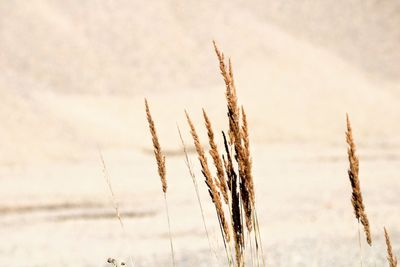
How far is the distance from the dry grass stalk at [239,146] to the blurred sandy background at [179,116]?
108 inches

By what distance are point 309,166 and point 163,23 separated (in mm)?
24498

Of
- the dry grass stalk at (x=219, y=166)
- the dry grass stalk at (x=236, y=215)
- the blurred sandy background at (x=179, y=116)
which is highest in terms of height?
the blurred sandy background at (x=179, y=116)

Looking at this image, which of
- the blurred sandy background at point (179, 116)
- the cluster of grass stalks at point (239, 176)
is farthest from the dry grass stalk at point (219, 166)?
the blurred sandy background at point (179, 116)

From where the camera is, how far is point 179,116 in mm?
31703

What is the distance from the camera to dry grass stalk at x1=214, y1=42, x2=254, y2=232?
2221 mm

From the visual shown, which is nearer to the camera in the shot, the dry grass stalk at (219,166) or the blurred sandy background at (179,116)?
the dry grass stalk at (219,166)

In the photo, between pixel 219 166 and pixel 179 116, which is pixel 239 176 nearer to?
pixel 219 166

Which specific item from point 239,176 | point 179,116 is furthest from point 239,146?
point 179,116

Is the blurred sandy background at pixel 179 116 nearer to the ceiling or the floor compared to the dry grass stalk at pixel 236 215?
nearer to the ceiling

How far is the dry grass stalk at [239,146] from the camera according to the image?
2.22m

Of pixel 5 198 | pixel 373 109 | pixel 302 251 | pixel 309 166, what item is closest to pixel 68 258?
pixel 302 251

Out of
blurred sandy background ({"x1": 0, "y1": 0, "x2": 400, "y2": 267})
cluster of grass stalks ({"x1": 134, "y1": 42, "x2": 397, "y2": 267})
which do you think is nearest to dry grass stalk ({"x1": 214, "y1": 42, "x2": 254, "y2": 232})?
cluster of grass stalks ({"x1": 134, "y1": 42, "x2": 397, "y2": 267})

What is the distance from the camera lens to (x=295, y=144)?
27234mm

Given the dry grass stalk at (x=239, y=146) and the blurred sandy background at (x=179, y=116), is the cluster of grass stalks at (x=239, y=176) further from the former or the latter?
the blurred sandy background at (x=179, y=116)
